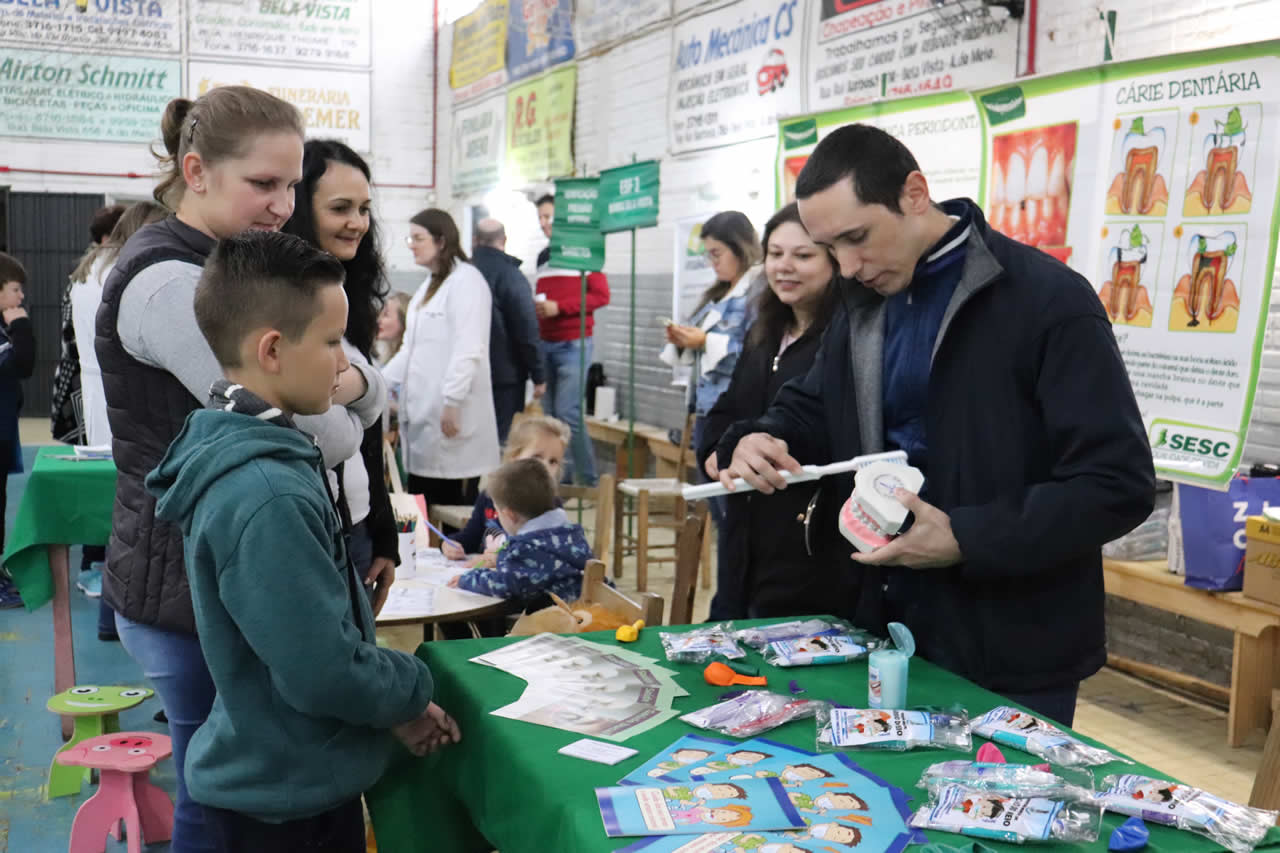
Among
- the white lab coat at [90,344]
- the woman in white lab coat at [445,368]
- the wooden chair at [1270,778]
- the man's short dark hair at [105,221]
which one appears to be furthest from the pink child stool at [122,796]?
the man's short dark hair at [105,221]

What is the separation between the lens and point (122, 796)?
9.70ft

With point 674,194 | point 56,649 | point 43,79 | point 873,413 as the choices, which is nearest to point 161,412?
point 873,413

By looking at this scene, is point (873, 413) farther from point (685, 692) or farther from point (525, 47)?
point (525, 47)

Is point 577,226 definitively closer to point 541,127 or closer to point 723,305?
point 723,305

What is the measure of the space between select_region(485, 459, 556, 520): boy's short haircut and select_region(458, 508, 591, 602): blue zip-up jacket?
0.64 feet

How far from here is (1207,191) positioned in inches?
153

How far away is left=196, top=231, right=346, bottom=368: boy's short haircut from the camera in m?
1.63

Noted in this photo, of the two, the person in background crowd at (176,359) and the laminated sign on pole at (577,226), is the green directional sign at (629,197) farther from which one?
the person in background crowd at (176,359)

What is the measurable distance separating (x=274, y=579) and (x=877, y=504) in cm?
88

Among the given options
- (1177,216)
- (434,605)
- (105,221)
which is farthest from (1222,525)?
(105,221)

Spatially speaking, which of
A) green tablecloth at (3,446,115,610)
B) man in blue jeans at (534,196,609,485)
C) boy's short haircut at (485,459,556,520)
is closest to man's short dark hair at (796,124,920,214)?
boy's short haircut at (485,459,556,520)

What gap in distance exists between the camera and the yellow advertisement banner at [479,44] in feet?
36.8

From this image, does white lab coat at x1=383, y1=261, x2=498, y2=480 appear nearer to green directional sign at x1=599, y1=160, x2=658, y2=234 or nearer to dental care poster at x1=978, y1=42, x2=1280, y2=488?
green directional sign at x1=599, y1=160, x2=658, y2=234

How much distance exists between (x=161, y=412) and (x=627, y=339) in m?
Answer: 7.03
